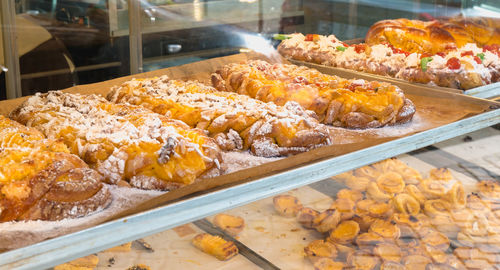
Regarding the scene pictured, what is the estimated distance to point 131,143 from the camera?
1.57 metres

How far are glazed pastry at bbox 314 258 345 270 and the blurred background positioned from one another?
1.42 meters

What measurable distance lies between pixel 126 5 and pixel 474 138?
1799mm

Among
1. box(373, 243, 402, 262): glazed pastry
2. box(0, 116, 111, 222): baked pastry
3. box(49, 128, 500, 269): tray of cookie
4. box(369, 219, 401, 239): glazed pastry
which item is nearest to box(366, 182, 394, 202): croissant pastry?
box(49, 128, 500, 269): tray of cookie

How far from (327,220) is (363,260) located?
201mm

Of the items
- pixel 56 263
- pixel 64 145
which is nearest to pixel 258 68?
pixel 64 145

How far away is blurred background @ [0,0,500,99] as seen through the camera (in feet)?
7.43

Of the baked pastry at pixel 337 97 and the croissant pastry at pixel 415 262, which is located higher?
the baked pastry at pixel 337 97

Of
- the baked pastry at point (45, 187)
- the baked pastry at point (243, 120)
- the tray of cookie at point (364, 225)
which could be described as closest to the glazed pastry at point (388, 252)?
the tray of cookie at point (364, 225)

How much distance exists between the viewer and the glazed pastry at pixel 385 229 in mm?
2039

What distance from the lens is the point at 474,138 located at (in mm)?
2416

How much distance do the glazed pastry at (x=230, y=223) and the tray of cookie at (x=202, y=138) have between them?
0.11 meters

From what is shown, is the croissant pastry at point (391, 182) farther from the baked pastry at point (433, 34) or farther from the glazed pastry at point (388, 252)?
the baked pastry at point (433, 34)

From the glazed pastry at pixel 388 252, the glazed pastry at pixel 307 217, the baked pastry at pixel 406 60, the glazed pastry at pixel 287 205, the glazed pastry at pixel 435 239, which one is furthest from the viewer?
the baked pastry at pixel 406 60

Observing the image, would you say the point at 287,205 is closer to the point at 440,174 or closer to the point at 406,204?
the point at 406,204
